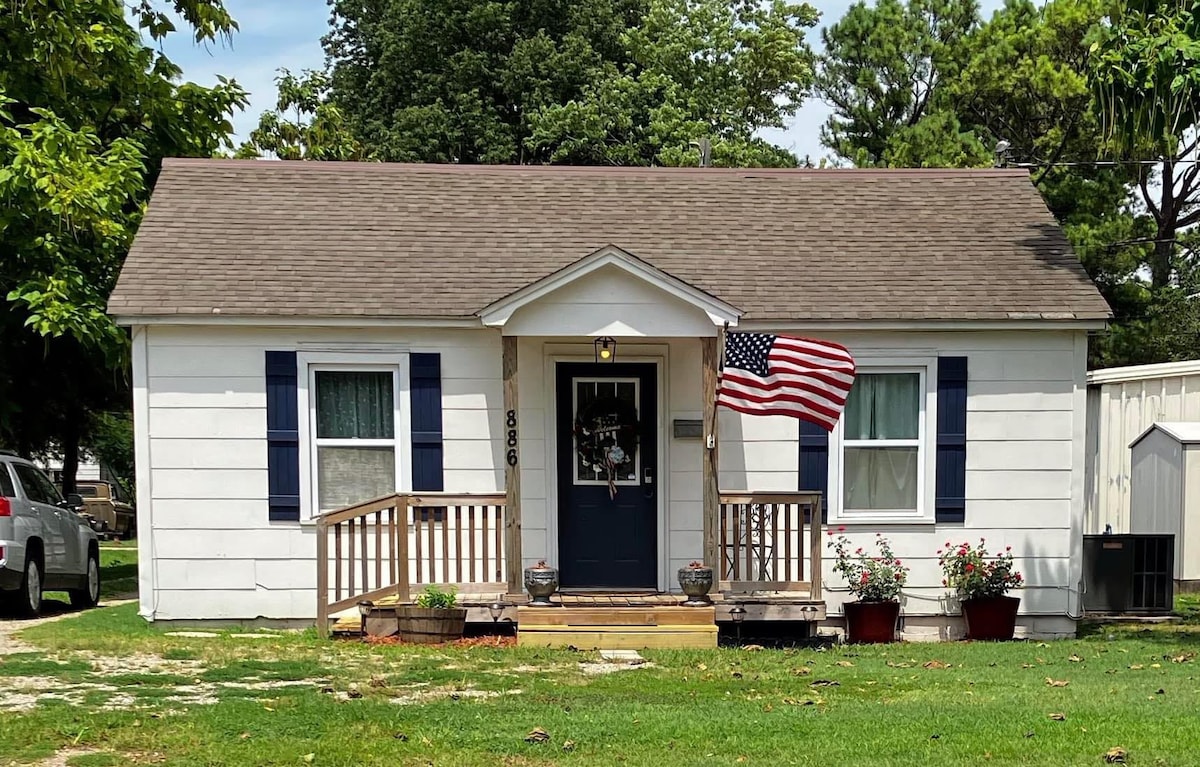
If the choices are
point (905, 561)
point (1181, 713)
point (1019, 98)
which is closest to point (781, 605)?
point (905, 561)

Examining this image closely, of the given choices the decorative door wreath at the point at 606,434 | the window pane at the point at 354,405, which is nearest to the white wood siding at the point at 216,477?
the window pane at the point at 354,405

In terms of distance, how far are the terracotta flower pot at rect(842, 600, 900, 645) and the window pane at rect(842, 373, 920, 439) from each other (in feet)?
5.30

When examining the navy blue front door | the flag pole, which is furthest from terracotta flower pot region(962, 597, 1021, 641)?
the navy blue front door

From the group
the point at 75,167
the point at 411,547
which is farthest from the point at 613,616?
the point at 75,167

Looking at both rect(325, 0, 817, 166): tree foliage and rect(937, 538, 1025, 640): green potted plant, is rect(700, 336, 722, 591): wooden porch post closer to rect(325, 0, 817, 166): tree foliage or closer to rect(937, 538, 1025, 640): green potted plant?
rect(937, 538, 1025, 640): green potted plant

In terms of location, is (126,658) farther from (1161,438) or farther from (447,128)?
(447,128)

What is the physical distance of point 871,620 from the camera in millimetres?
11609

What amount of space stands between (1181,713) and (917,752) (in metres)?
2.04

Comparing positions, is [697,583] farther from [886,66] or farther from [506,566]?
[886,66]

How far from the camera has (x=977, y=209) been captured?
13.5 meters

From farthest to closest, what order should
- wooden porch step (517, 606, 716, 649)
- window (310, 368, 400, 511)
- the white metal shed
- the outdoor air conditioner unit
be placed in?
the white metal shed
the outdoor air conditioner unit
window (310, 368, 400, 511)
wooden porch step (517, 606, 716, 649)

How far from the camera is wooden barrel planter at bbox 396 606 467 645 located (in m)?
10.6

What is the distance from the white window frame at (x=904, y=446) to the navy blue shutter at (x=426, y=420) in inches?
148

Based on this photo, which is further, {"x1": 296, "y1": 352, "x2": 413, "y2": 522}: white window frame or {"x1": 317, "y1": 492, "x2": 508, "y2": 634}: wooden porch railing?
{"x1": 296, "y1": 352, "x2": 413, "y2": 522}: white window frame
